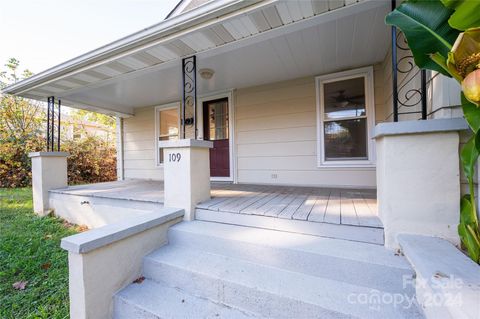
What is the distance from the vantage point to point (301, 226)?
5.76 ft

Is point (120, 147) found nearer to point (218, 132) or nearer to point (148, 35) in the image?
point (218, 132)

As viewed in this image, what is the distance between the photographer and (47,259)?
7.46ft

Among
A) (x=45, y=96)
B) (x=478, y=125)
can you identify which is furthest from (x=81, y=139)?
(x=478, y=125)

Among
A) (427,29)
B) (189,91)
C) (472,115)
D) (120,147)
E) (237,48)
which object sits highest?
(237,48)

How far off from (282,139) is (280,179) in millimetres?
806

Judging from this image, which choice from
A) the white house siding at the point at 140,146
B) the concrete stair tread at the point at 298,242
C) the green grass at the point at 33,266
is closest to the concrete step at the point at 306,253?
the concrete stair tread at the point at 298,242

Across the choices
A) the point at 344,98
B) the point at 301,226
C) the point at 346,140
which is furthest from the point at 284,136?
the point at 301,226

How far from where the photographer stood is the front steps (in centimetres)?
123

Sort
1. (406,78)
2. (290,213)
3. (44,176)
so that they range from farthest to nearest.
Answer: (44,176), (406,78), (290,213)

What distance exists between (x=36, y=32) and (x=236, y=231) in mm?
8664

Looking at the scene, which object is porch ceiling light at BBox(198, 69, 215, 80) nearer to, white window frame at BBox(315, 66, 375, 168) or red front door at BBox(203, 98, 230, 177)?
red front door at BBox(203, 98, 230, 177)

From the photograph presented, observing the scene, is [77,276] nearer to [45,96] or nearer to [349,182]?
[349,182]

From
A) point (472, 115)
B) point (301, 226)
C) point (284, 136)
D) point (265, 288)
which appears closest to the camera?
point (472, 115)

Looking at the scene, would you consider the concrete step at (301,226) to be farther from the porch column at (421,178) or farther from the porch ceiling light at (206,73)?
the porch ceiling light at (206,73)
